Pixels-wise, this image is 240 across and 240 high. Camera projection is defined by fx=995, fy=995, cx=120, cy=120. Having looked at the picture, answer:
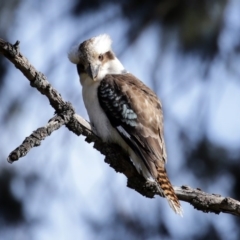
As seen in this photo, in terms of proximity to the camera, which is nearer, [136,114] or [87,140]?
[87,140]

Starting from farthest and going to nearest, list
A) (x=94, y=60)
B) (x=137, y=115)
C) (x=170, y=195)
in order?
(x=94, y=60) → (x=137, y=115) → (x=170, y=195)

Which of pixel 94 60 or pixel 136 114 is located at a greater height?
pixel 94 60

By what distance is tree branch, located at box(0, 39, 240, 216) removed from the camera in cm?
463

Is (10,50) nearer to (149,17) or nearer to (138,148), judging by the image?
(138,148)

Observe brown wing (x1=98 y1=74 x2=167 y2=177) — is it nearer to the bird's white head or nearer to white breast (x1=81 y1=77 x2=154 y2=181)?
white breast (x1=81 y1=77 x2=154 y2=181)

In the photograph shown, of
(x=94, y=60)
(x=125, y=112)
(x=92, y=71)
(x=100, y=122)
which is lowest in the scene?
(x=100, y=122)

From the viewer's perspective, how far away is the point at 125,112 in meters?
5.75

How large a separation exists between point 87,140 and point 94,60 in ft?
3.56

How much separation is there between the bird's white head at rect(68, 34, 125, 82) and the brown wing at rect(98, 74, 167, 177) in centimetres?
14

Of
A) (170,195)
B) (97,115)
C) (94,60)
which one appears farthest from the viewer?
(94,60)

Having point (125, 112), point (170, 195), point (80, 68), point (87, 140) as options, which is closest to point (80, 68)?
point (80, 68)

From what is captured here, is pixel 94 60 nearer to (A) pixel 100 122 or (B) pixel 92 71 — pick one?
(B) pixel 92 71

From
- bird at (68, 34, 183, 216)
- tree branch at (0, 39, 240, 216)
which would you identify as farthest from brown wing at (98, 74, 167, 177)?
tree branch at (0, 39, 240, 216)

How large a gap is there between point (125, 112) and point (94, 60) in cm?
59
